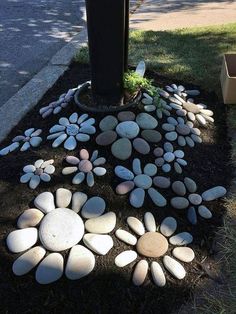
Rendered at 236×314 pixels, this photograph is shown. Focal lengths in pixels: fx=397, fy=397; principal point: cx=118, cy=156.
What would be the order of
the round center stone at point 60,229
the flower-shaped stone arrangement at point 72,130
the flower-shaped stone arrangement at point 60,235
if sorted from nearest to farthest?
the flower-shaped stone arrangement at point 60,235 < the round center stone at point 60,229 < the flower-shaped stone arrangement at point 72,130

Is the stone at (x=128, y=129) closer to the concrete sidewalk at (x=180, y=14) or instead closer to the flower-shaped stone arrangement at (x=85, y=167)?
the flower-shaped stone arrangement at (x=85, y=167)

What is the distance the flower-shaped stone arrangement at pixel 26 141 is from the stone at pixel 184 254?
4.30 ft

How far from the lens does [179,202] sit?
2.54m

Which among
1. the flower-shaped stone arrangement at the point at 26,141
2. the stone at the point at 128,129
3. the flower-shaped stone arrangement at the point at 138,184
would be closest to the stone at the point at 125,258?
the flower-shaped stone arrangement at the point at 138,184

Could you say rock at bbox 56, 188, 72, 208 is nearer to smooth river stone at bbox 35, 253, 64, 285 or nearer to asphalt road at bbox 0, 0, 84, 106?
smooth river stone at bbox 35, 253, 64, 285

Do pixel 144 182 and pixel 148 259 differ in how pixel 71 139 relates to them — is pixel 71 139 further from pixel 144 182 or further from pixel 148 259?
pixel 148 259

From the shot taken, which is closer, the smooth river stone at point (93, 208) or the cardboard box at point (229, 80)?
the smooth river stone at point (93, 208)

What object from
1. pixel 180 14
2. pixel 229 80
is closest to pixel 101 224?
pixel 229 80

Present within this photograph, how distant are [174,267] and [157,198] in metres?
0.49

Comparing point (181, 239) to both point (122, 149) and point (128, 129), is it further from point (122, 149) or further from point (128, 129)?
point (128, 129)

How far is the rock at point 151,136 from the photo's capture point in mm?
2861

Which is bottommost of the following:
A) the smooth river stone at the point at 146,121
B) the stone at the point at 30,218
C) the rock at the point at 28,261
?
the rock at the point at 28,261

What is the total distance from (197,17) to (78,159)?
4.36m

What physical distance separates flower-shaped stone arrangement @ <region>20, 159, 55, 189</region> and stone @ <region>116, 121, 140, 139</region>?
523mm
